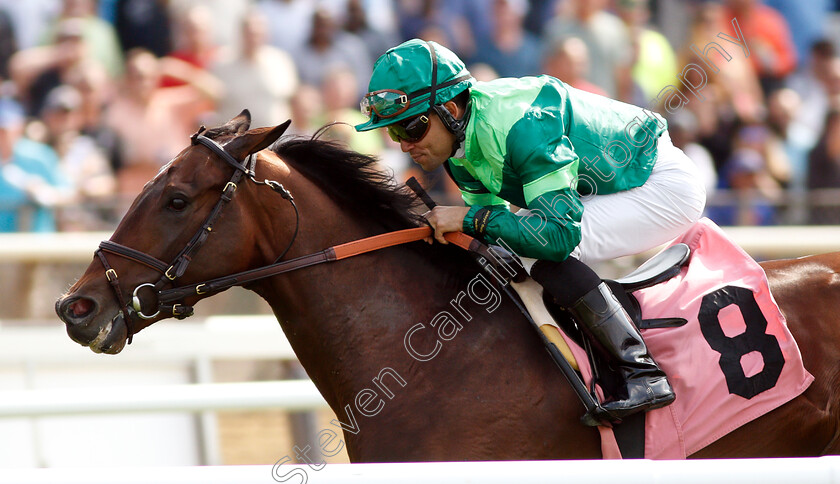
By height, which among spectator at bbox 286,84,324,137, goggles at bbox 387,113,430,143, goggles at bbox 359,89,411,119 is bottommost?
goggles at bbox 387,113,430,143

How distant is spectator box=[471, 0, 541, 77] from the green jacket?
14.5 ft

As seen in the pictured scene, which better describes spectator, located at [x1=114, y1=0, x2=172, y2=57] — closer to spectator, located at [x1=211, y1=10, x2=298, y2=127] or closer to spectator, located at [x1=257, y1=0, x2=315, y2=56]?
spectator, located at [x1=211, y1=10, x2=298, y2=127]

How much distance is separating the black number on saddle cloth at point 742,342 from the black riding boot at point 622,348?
0.20 metres

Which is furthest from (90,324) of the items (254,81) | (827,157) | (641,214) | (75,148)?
(827,157)

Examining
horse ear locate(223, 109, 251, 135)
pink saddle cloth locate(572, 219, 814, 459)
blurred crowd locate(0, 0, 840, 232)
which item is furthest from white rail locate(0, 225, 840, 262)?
pink saddle cloth locate(572, 219, 814, 459)

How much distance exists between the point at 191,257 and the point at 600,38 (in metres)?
5.21

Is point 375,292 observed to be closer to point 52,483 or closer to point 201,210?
point 201,210

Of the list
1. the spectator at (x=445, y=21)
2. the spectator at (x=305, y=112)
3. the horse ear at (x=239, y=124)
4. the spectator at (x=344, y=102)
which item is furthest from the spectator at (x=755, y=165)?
the horse ear at (x=239, y=124)

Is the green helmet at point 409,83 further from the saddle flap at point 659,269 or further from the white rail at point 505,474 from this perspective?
the white rail at point 505,474

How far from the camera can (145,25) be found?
7270mm

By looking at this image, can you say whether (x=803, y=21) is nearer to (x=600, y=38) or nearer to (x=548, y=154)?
(x=600, y=38)

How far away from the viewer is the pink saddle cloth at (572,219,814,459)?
2.76 metres

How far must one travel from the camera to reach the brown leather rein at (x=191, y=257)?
2752 millimetres

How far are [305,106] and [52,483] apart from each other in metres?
5.01
